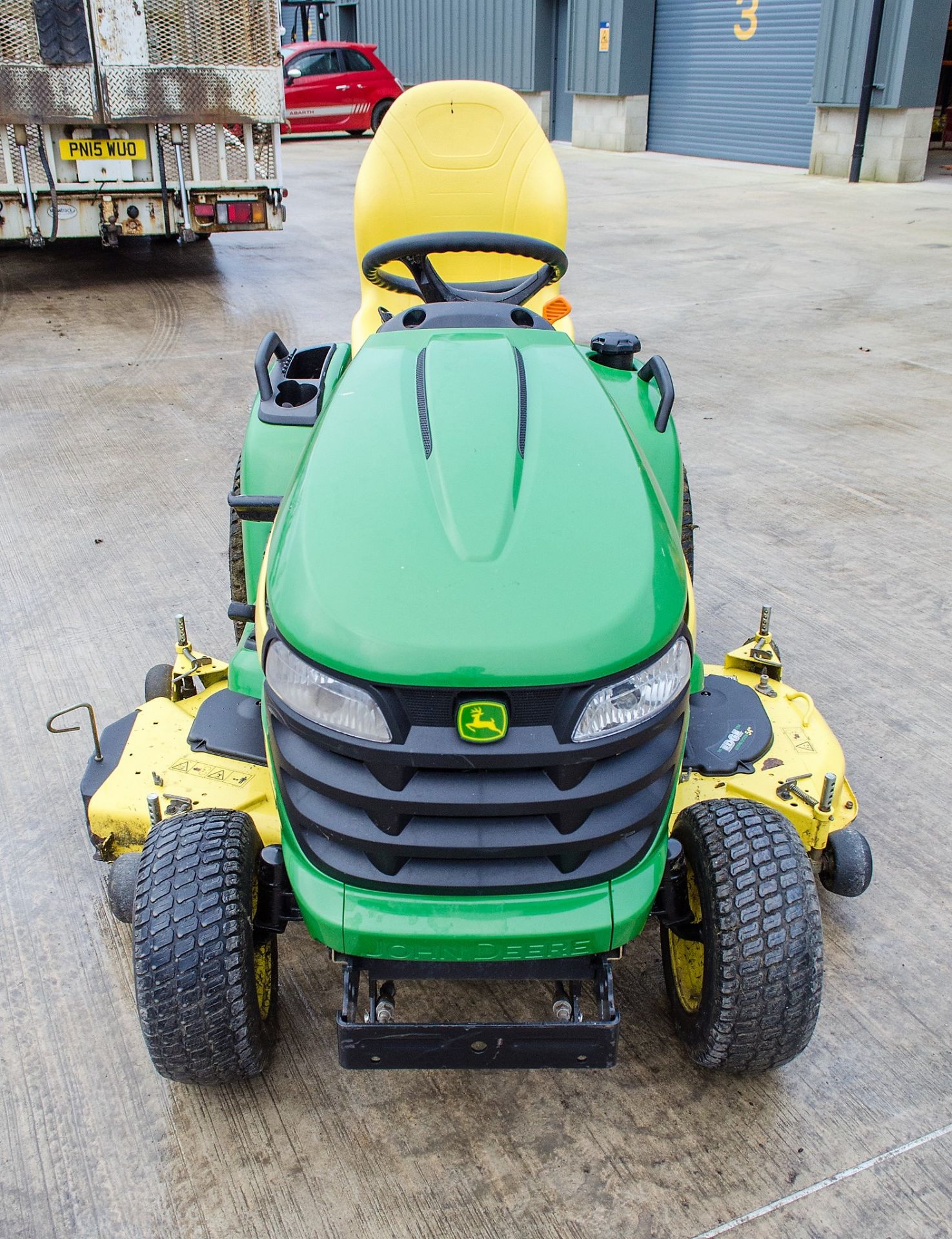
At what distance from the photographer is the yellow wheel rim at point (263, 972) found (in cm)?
184

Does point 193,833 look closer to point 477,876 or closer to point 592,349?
point 477,876

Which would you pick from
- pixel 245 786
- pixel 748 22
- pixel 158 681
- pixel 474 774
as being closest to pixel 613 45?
pixel 748 22

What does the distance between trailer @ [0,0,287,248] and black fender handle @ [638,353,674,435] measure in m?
5.67

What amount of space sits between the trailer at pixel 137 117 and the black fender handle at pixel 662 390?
5.67 metres

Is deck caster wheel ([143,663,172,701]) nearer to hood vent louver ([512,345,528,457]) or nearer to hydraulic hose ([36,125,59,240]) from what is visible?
hood vent louver ([512,345,528,457])

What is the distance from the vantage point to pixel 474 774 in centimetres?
153

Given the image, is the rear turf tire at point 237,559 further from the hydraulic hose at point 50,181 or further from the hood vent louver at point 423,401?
the hydraulic hose at point 50,181

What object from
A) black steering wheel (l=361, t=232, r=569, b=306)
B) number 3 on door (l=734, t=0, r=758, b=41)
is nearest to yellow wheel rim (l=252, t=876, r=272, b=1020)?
black steering wheel (l=361, t=232, r=569, b=306)

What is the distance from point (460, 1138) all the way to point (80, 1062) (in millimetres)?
682

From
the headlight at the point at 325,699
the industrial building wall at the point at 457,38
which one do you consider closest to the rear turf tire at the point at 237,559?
the headlight at the point at 325,699

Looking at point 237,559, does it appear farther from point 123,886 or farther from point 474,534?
point 474,534

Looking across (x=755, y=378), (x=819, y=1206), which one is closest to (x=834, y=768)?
(x=819, y=1206)

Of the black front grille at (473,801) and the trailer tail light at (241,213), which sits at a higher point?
the black front grille at (473,801)

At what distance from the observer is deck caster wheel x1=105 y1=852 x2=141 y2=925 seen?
2.03m
